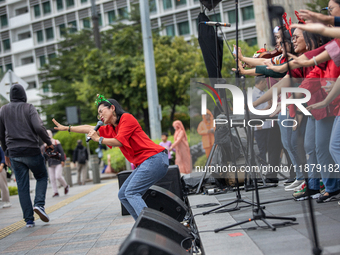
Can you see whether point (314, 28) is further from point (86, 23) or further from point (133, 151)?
point (86, 23)

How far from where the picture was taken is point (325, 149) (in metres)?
4.59

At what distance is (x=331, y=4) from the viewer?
12.3ft

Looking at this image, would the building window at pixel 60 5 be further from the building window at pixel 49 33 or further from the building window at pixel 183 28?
the building window at pixel 183 28

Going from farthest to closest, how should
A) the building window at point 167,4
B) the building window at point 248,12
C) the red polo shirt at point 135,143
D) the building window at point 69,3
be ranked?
the building window at point 69,3, the building window at point 167,4, the building window at point 248,12, the red polo shirt at point 135,143

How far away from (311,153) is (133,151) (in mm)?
2143

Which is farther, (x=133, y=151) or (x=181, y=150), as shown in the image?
(x=181, y=150)

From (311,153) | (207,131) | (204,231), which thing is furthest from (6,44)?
(204,231)

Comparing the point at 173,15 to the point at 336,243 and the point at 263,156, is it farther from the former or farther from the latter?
the point at 336,243

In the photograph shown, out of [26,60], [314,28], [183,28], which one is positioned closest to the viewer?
[314,28]

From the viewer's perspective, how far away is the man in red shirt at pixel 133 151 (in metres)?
4.39

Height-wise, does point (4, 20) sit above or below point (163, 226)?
above

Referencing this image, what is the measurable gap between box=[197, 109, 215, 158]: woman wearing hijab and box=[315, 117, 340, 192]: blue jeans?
1543mm

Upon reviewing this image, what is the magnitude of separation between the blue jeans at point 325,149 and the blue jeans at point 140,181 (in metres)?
1.71

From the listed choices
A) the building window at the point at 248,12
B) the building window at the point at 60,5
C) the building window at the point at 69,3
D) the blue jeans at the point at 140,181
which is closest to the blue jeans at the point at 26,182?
the blue jeans at the point at 140,181
